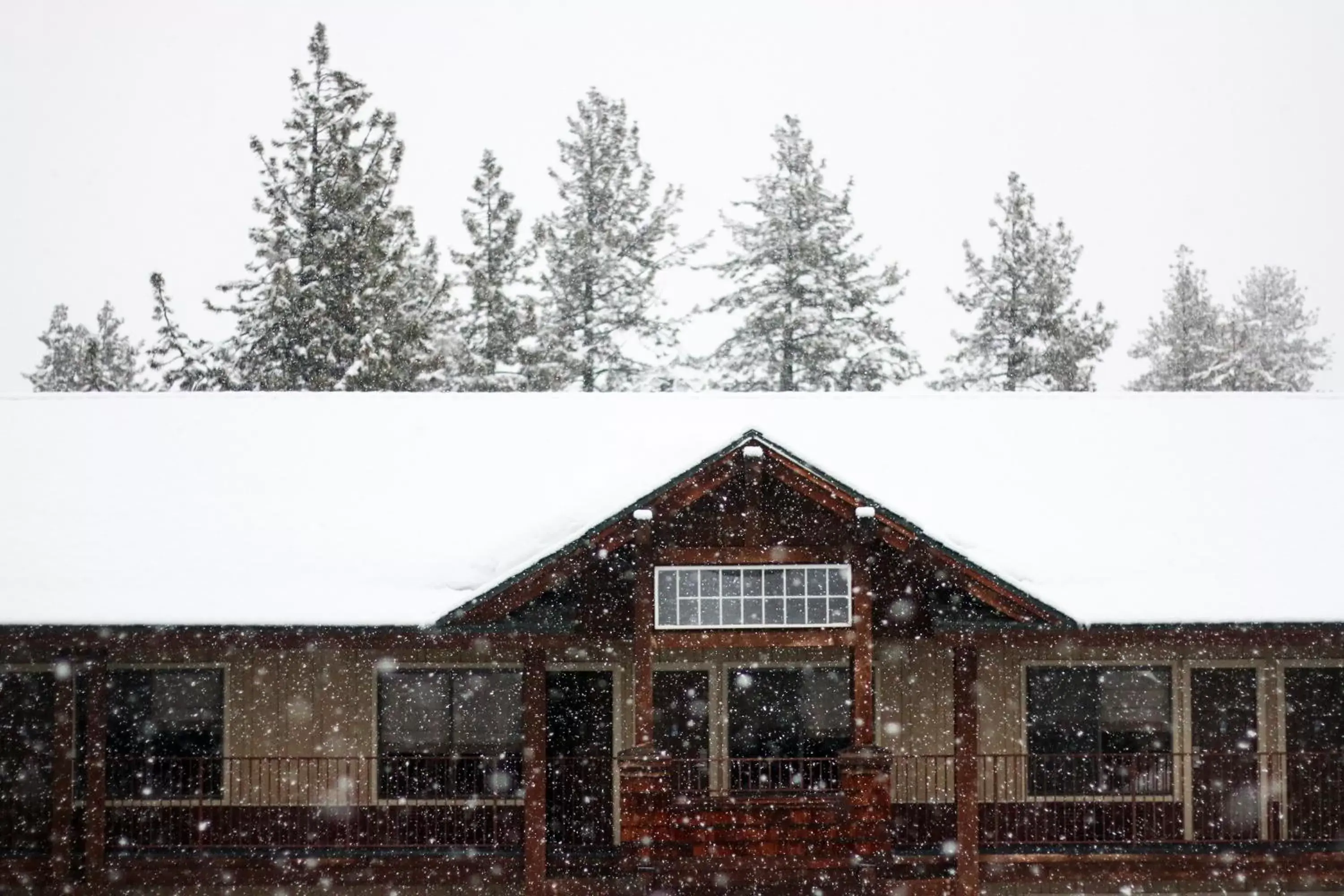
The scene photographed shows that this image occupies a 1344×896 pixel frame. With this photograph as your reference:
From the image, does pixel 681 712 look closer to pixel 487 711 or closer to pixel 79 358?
pixel 487 711

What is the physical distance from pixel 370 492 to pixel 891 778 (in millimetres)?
7359

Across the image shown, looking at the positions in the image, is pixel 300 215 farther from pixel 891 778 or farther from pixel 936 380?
pixel 891 778

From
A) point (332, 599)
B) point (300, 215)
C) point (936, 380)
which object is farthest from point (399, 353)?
point (332, 599)

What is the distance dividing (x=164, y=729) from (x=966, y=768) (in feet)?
31.3

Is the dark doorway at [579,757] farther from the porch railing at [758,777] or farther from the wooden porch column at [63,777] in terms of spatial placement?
the wooden porch column at [63,777]

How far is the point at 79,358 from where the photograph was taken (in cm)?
6322

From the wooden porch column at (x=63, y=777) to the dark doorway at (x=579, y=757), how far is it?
5.26 m

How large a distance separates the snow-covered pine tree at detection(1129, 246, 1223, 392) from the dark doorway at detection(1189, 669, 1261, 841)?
32.9m

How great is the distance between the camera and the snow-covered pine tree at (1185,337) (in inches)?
2112

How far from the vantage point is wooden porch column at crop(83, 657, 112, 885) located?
675 inches

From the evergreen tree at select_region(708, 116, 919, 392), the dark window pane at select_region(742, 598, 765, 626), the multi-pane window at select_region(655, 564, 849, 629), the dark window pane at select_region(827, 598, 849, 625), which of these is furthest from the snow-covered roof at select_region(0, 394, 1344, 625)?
the evergreen tree at select_region(708, 116, 919, 392)

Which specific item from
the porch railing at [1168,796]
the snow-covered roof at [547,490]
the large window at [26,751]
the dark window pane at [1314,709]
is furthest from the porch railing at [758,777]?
the large window at [26,751]

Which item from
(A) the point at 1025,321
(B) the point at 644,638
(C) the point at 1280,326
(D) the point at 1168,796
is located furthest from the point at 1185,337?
(B) the point at 644,638

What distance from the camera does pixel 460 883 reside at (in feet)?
56.8
